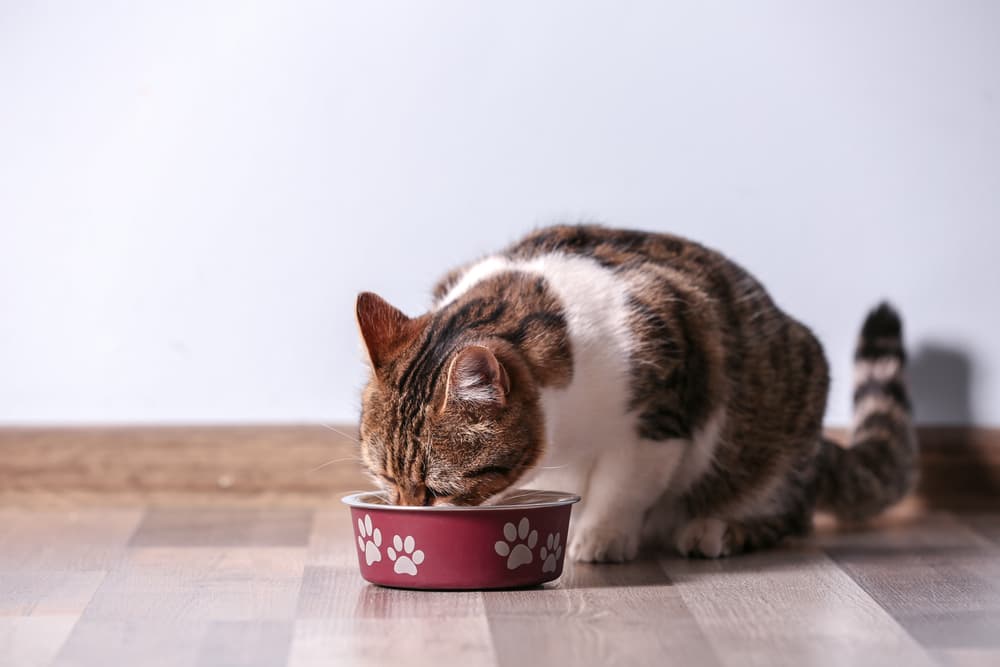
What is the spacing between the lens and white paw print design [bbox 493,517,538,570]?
184cm

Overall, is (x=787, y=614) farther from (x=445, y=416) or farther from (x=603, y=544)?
(x=445, y=416)

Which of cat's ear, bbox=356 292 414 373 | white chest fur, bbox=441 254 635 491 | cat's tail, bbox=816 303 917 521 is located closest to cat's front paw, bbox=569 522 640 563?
white chest fur, bbox=441 254 635 491

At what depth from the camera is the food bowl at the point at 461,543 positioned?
1828 millimetres

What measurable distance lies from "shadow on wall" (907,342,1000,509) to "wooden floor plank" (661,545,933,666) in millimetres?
739

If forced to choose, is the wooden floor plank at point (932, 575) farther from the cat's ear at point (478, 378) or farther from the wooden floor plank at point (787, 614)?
the cat's ear at point (478, 378)

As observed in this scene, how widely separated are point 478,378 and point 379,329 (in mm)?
243

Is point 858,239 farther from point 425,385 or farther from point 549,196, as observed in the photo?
point 425,385

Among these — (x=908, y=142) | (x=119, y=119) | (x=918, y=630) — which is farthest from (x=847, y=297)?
(x=119, y=119)

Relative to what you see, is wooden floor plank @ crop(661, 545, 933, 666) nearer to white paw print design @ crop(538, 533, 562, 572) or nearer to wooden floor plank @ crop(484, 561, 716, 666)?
wooden floor plank @ crop(484, 561, 716, 666)

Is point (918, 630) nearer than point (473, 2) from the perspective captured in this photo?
Yes

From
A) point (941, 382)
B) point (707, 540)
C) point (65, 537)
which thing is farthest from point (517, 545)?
point (941, 382)

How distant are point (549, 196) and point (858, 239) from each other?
705 millimetres

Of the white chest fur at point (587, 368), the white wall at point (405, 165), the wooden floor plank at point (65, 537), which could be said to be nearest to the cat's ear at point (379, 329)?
the white chest fur at point (587, 368)

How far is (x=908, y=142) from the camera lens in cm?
277
